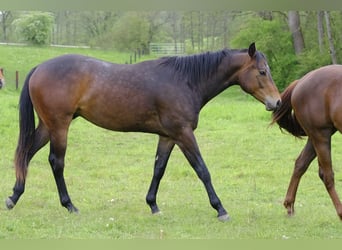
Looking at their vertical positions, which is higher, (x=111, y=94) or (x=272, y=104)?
(x=272, y=104)

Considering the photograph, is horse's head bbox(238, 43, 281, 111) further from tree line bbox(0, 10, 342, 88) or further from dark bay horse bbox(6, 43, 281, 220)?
tree line bbox(0, 10, 342, 88)

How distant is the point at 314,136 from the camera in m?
5.03

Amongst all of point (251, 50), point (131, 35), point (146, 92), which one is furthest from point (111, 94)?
point (131, 35)

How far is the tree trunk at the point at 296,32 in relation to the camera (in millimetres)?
16656

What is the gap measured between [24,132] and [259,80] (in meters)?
2.63

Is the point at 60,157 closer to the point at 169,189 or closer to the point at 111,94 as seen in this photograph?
the point at 111,94

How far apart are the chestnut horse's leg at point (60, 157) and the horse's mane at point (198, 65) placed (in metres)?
1.41

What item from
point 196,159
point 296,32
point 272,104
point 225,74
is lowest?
point 296,32

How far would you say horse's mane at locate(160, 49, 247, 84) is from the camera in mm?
5109

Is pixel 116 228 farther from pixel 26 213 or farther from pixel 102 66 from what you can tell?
pixel 102 66

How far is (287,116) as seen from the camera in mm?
5605

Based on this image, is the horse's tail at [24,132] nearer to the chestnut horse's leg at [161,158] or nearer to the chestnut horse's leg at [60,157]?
the chestnut horse's leg at [60,157]

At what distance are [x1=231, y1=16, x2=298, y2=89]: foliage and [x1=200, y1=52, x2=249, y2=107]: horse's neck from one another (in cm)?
1015

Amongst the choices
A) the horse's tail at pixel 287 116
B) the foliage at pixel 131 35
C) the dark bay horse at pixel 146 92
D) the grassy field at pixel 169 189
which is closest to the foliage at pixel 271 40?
the grassy field at pixel 169 189
